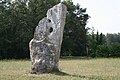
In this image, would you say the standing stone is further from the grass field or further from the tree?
the tree

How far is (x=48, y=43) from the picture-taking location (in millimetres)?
16141

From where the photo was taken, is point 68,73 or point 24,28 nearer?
→ point 68,73

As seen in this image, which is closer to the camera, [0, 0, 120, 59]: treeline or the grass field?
the grass field

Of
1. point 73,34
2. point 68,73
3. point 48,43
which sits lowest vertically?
point 68,73

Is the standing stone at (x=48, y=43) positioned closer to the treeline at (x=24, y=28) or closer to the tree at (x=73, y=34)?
the treeline at (x=24, y=28)

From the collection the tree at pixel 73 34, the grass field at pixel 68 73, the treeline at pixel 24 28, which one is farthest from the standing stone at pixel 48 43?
the tree at pixel 73 34

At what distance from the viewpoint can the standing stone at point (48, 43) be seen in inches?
630

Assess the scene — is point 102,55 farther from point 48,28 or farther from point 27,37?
point 48,28

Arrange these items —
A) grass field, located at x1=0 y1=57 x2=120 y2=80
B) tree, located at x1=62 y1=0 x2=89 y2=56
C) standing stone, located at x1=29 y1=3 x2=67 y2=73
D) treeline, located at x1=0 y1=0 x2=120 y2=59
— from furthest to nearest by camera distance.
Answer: tree, located at x1=62 y1=0 x2=89 y2=56 → treeline, located at x1=0 y1=0 x2=120 y2=59 → standing stone, located at x1=29 y1=3 x2=67 y2=73 → grass field, located at x1=0 y1=57 x2=120 y2=80

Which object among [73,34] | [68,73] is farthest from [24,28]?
[68,73]

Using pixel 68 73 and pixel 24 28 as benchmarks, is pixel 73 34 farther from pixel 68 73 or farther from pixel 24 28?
pixel 68 73

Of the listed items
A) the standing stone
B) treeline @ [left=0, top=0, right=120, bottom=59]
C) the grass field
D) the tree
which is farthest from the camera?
the tree

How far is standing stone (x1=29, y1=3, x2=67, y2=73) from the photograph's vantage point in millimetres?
15992

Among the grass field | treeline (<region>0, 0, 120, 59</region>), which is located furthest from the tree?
the grass field
